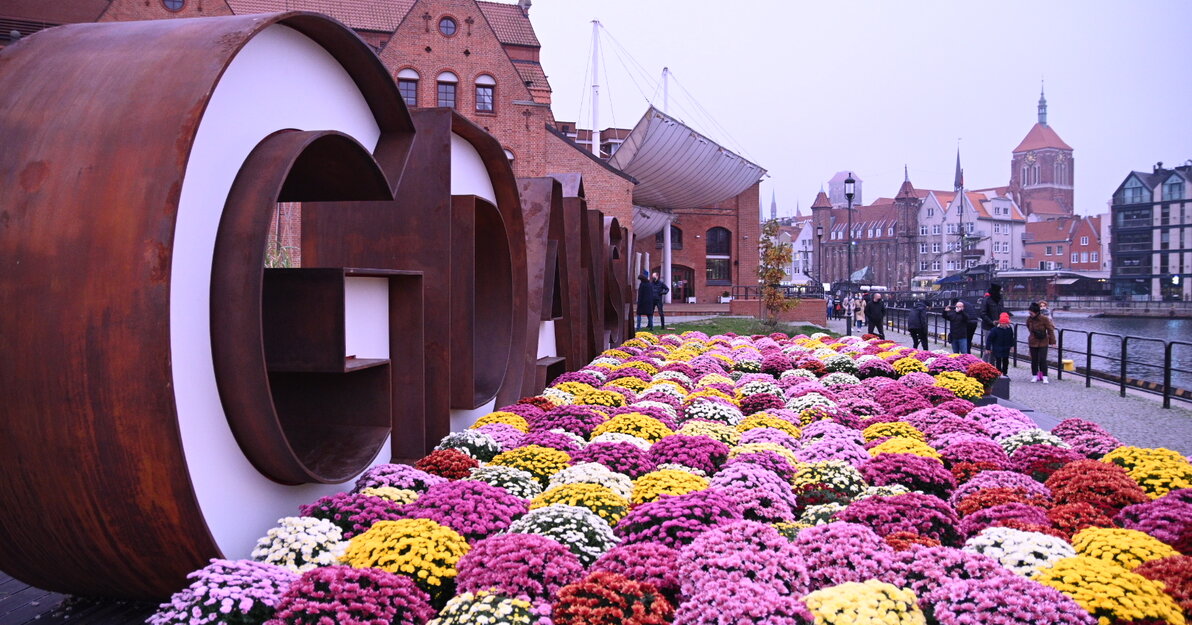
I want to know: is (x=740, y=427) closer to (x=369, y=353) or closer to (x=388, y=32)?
(x=369, y=353)

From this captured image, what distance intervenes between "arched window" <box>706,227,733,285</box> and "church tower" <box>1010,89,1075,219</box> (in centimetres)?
9363

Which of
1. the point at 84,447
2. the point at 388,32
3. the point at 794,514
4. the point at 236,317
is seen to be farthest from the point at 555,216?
the point at 388,32

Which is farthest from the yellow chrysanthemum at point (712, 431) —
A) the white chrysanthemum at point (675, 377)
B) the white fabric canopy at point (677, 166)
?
the white fabric canopy at point (677, 166)

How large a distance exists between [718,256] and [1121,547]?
5287 cm

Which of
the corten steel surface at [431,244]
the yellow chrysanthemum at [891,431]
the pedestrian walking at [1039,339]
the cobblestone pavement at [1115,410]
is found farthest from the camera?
the pedestrian walking at [1039,339]

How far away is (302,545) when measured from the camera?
397 cm

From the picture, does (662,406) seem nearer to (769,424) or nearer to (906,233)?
(769,424)

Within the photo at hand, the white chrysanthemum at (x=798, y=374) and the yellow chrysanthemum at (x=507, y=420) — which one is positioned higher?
the yellow chrysanthemum at (x=507, y=420)

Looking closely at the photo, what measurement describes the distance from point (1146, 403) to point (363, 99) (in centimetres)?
1301

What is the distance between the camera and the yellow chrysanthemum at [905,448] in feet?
21.1

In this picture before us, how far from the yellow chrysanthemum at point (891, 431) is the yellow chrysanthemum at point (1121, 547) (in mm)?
2950

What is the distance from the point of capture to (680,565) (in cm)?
371

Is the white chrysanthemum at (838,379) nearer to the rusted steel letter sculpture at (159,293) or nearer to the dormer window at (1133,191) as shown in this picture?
the rusted steel letter sculpture at (159,293)

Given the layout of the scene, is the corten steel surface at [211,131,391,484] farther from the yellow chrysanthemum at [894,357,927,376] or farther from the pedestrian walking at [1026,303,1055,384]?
the pedestrian walking at [1026,303,1055,384]
